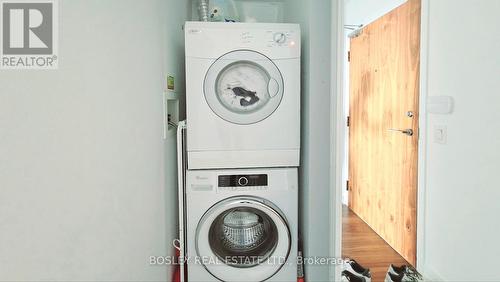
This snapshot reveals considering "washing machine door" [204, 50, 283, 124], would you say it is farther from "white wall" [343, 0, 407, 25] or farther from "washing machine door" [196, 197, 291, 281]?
"white wall" [343, 0, 407, 25]

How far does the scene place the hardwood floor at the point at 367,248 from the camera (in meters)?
2.44

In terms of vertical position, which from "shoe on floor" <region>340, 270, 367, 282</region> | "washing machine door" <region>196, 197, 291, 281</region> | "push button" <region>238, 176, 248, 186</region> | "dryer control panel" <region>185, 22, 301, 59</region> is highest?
"dryer control panel" <region>185, 22, 301, 59</region>

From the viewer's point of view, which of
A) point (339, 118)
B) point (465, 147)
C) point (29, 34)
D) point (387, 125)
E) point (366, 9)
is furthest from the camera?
point (366, 9)

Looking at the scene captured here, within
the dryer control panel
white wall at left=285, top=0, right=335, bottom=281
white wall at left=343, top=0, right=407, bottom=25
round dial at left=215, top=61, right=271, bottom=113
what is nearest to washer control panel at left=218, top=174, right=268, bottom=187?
white wall at left=285, top=0, right=335, bottom=281

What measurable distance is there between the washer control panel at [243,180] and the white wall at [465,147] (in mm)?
1048

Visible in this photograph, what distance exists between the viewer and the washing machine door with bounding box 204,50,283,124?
6.18ft

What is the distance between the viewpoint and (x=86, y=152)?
1.05 m

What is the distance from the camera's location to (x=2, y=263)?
769mm

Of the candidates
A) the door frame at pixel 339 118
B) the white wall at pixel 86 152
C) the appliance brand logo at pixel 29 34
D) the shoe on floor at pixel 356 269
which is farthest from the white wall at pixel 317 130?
the appliance brand logo at pixel 29 34

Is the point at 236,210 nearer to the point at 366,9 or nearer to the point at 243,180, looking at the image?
the point at 243,180

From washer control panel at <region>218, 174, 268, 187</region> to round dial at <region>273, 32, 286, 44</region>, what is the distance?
31.0 inches

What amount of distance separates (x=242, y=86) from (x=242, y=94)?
0.05 metres

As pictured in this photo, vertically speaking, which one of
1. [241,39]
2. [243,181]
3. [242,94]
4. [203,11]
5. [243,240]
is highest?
[203,11]

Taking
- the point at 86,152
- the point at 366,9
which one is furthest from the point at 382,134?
the point at 86,152
